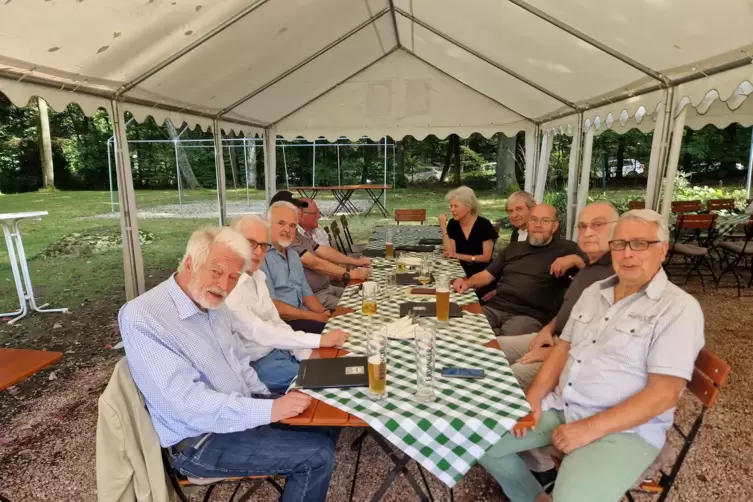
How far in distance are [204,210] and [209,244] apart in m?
13.2

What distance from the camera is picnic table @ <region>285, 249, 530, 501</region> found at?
4.38 ft

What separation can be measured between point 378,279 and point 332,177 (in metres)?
13.5

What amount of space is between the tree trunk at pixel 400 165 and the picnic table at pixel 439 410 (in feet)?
52.8

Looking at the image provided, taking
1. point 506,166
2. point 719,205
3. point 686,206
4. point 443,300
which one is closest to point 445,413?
point 443,300

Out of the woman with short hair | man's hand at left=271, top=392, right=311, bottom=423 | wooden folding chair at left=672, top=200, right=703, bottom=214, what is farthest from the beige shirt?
wooden folding chair at left=672, top=200, right=703, bottom=214

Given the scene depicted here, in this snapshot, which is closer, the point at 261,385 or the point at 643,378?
the point at 643,378

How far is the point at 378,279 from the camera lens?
3.28 m

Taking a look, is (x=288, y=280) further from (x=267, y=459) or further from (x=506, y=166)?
(x=506, y=166)

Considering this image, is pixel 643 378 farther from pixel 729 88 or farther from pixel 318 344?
pixel 729 88

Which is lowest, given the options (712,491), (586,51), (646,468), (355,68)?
(712,491)

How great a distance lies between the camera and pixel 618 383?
5.53 ft

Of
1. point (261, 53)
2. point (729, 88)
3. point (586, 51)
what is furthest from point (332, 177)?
point (729, 88)

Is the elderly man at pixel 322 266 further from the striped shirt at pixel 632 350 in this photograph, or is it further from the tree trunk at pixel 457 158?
the tree trunk at pixel 457 158

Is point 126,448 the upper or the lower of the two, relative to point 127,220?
lower
